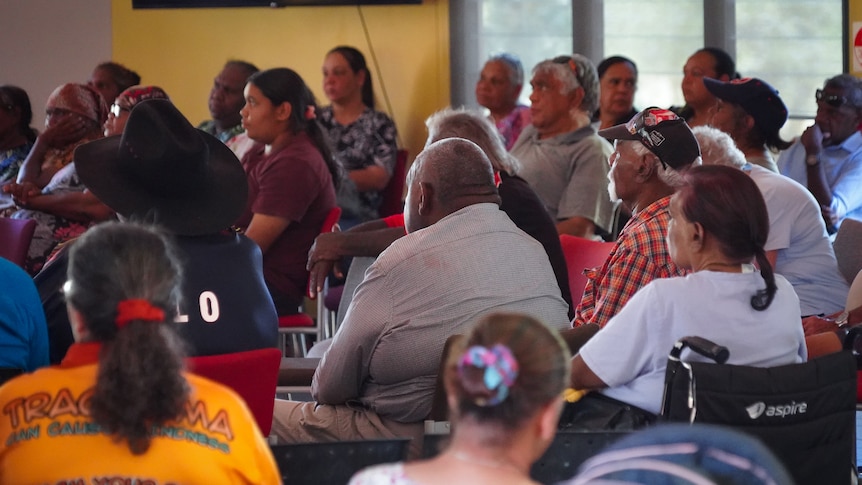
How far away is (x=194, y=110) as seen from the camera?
7.86m

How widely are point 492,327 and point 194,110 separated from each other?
6.57 m

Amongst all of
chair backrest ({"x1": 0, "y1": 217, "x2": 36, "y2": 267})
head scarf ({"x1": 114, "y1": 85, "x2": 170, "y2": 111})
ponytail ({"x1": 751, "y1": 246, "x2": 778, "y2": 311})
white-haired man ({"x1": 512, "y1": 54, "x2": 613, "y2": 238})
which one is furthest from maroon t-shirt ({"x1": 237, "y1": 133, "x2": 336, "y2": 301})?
ponytail ({"x1": 751, "y1": 246, "x2": 778, "y2": 311})

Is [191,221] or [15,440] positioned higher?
[191,221]

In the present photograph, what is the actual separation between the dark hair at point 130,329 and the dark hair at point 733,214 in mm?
1203

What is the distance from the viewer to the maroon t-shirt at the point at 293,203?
15.4ft

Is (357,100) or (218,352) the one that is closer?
(218,352)

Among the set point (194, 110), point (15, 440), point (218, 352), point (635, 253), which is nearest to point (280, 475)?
point (15, 440)

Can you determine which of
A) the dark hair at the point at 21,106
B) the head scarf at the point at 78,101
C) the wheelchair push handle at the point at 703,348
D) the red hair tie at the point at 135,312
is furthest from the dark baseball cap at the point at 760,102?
the dark hair at the point at 21,106

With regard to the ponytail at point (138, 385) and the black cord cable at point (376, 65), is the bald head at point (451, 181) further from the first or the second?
the black cord cable at point (376, 65)

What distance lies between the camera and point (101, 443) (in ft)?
5.98

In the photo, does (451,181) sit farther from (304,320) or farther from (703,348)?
(304,320)

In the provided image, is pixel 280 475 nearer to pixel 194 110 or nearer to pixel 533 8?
pixel 533 8

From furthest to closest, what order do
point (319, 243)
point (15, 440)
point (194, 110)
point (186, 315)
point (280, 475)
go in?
point (194, 110)
point (319, 243)
point (186, 315)
point (280, 475)
point (15, 440)

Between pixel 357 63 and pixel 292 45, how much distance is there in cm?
83
